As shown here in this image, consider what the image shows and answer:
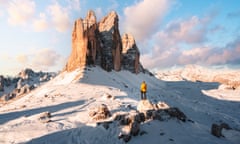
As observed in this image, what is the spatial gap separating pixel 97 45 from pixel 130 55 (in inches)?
1276

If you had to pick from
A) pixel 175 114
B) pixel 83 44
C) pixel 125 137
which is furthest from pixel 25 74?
pixel 125 137

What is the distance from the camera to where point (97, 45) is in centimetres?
7369

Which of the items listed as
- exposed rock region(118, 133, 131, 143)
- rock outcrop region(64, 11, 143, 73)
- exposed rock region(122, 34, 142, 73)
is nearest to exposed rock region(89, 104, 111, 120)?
exposed rock region(118, 133, 131, 143)

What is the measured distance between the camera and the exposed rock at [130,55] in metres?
98.5

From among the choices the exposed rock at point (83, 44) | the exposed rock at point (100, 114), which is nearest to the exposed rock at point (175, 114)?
the exposed rock at point (100, 114)

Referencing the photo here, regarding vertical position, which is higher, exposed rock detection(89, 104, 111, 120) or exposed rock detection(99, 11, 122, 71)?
exposed rock detection(99, 11, 122, 71)

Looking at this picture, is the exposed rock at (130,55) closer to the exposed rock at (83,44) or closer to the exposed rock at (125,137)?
the exposed rock at (83,44)

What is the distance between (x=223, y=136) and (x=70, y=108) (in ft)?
54.5

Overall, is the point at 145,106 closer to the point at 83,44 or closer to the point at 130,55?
the point at 83,44

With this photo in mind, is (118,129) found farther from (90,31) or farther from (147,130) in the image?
(90,31)

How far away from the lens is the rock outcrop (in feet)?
223

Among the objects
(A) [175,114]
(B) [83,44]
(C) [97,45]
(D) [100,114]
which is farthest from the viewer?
(C) [97,45]

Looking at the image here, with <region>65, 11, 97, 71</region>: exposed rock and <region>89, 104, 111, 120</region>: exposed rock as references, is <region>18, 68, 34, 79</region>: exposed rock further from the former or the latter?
<region>89, 104, 111, 120</region>: exposed rock

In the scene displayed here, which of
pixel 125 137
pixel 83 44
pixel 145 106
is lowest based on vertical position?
pixel 125 137
